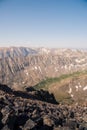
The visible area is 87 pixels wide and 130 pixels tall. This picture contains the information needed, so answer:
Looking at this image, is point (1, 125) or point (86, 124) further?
point (86, 124)

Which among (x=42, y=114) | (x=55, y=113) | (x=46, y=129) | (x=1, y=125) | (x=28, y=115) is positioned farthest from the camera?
(x=55, y=113)

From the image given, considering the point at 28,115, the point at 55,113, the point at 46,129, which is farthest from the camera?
the point at 55,113

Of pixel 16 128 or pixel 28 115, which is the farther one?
pixel 28 115

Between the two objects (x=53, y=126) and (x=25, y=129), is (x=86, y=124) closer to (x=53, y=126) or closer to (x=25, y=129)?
(x=53, y=126)

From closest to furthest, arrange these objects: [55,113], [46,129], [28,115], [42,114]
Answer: [46,129], [28,115], [42,114], [55,113]

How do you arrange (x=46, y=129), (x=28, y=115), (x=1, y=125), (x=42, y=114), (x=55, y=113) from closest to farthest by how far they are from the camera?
(x=1, y=125) → (x=46, y=129) → (x=28, y=115) → (x=42, y=114) → (x=55, y=113)

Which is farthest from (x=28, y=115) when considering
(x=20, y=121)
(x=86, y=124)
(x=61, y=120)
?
(x=86, y=124)

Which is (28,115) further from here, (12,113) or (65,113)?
(65,113)

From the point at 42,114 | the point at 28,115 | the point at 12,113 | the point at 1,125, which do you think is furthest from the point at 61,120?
the point at 1,125

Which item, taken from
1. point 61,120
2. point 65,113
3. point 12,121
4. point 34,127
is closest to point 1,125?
point 12,121
